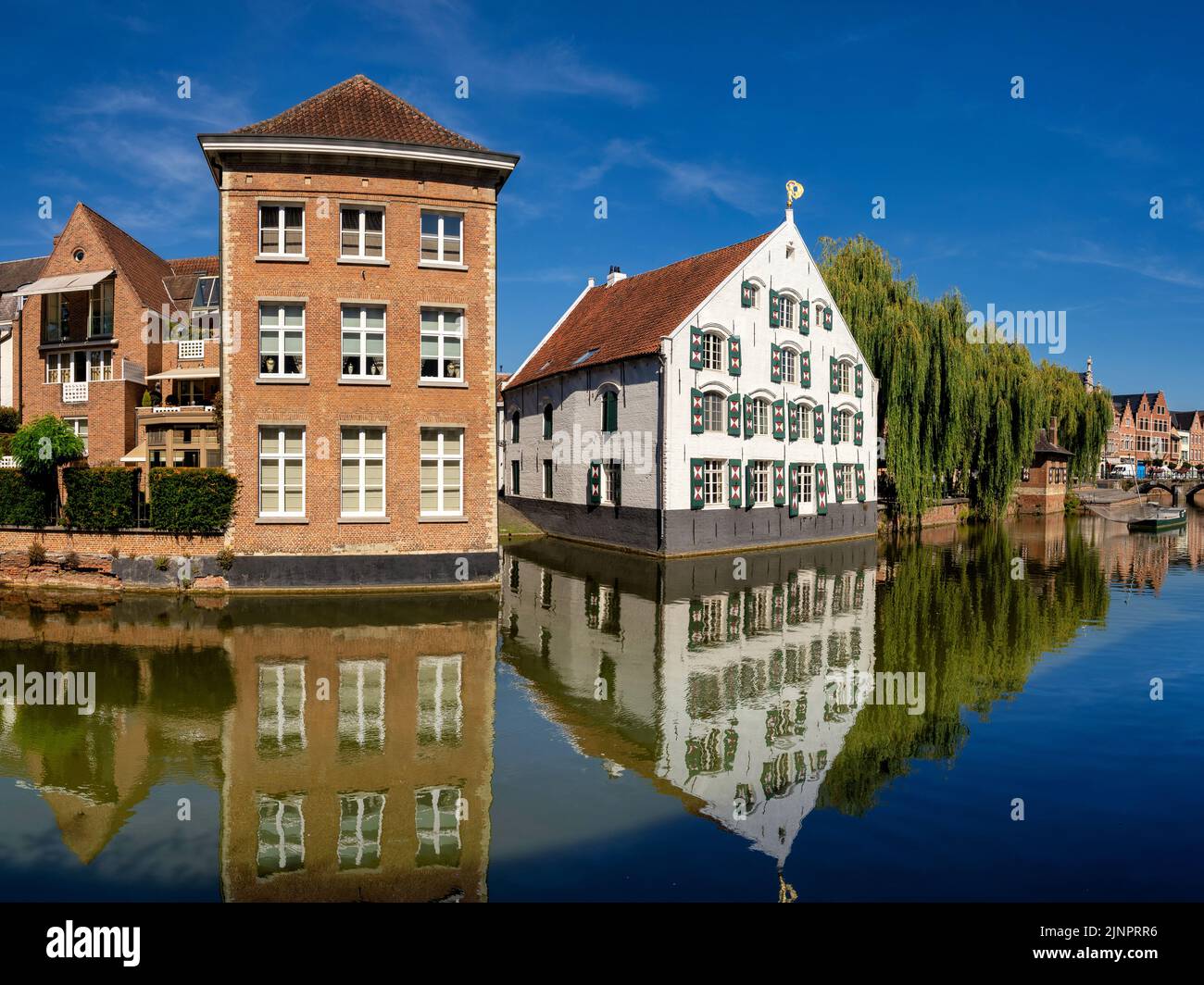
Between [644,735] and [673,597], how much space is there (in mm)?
10635

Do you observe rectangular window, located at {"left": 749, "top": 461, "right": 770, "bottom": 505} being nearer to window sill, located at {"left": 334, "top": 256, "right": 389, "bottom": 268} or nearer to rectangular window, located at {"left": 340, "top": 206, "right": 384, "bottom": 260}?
window sill, located at {"left": 334, "top": 256, "right": 389, "bottom": 268}

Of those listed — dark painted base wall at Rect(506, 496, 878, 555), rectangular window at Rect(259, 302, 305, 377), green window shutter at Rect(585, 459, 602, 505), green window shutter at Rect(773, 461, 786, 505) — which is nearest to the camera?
rectangular window at Rect(259, 302, 305, 377)

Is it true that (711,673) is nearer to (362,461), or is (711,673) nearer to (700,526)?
(362,461)

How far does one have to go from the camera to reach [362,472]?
64.5ft

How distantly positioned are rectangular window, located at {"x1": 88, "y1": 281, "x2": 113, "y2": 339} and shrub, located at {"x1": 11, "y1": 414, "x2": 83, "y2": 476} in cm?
1349

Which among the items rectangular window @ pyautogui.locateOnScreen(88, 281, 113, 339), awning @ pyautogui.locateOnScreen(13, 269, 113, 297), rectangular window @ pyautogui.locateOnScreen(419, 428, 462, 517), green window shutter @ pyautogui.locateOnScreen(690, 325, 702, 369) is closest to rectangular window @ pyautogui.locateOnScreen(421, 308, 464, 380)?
rectangular window @ pyautogui.locateOnScreen(419, 428, 462, 517)

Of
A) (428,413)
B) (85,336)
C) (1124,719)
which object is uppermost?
(85,336)

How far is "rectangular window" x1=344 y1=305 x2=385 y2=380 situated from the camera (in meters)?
19.7

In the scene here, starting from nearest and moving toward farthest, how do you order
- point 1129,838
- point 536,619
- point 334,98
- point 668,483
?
point 1129,838 < point 536,619 < point 334,98 < point 668,483

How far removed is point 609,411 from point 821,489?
33.7ft

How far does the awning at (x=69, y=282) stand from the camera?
30.9m
